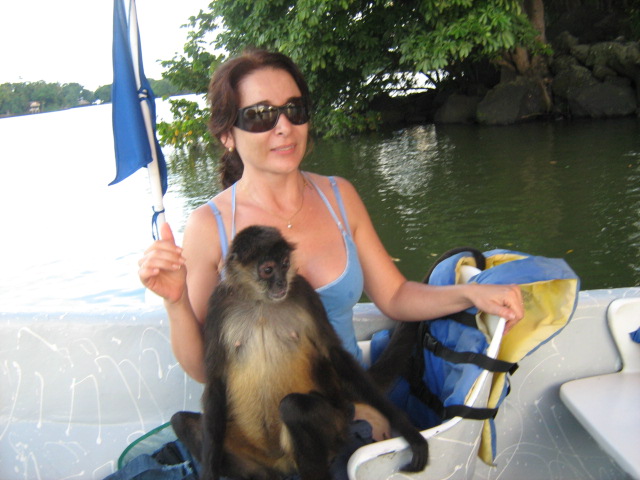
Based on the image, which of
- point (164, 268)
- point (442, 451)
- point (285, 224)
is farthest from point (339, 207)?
point (442, 451)

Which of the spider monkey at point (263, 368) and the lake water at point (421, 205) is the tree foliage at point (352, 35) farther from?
the spider monkey at point (263, 368)

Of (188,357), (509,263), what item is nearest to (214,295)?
(188,357)

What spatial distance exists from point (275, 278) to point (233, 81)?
0.74m

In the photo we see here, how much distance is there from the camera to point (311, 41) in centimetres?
1131

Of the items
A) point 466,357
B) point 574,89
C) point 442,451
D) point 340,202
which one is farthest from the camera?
point 574,89

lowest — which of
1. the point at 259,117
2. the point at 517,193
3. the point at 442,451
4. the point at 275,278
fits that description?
the point at 517,193

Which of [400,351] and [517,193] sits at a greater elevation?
[400,351]

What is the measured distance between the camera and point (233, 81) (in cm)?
214

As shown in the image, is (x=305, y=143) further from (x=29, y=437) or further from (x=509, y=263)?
(x=29, y=437)

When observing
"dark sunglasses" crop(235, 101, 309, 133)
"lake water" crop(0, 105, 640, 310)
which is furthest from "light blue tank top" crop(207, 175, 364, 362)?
"lake water" crop(0, 105, 640, 310)

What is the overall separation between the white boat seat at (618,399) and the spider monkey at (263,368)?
725 millimetres

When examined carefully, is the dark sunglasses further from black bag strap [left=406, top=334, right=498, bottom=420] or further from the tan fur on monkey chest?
black bag strap [left=406, top=334, right=498, bottom=420]

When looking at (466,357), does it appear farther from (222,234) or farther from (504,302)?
(222,234)

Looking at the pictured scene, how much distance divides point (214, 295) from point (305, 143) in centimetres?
68
